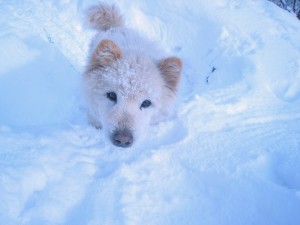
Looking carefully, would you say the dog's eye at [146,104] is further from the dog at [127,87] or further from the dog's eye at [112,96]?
the dog's eye at [112,96]

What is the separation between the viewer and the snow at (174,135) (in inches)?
91.8

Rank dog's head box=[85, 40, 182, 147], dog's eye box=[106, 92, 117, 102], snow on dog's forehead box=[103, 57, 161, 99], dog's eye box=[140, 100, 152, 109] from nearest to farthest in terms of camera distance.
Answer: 1. dog's head box=[85, 40, 182, 147]
2. snow on dog's forehead box=[103, 57, 161, 99]
3. dog's eye box=[106, 92, 117, 102]
4. dog's eye box=[140, 100, 152, 109]

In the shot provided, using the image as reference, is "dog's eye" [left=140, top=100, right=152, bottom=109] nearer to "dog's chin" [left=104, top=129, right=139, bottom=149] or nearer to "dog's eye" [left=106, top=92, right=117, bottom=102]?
"dog's eye" [left=106, top=92, right=117, bottom=102]

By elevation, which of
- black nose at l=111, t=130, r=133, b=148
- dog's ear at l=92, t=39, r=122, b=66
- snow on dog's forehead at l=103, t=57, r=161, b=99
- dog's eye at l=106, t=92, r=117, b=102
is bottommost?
black nose at l=111, t=130, r=133, b=148

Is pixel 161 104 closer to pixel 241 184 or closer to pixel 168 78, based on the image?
pixel 168 78

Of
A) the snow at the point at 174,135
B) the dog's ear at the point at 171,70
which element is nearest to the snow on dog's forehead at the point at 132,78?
the dog's ear at the point at 171,70

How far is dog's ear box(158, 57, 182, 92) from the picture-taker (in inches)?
127

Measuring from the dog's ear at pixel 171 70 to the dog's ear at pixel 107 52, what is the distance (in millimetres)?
542

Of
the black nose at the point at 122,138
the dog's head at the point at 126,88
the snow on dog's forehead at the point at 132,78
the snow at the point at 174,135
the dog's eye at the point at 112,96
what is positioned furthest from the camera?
the dog's eye at the point at 112,96

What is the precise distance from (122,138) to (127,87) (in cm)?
56

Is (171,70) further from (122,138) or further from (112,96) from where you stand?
(122,138)

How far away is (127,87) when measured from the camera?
2.94 m

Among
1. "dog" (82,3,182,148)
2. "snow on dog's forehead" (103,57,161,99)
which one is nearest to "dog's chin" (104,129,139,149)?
"dog" (82,3,182,148)

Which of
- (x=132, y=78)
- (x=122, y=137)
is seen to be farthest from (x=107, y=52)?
(x=122, y=137)
